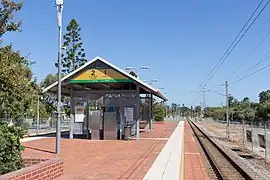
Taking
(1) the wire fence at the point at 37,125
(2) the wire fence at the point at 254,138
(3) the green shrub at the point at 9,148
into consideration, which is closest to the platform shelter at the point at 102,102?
(1) the wire fence at the point at 37,125

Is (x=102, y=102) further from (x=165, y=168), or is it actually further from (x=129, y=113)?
(x=165, y=168)

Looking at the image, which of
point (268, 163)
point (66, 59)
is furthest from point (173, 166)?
point (66, 59)

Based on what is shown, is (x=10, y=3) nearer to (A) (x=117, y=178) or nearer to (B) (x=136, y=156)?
(B) (x=136, y=156)

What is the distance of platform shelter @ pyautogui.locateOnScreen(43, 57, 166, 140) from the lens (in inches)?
977

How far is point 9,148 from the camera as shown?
8.68 meters

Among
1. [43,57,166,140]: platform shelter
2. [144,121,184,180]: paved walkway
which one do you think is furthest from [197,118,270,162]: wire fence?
[43,57,166,140]: platform shelter

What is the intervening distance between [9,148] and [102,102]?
17976 millimetres

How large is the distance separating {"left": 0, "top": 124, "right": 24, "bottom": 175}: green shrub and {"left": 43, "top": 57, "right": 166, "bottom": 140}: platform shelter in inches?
607

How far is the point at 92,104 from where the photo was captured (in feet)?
88.3

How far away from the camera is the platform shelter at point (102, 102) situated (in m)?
24.8

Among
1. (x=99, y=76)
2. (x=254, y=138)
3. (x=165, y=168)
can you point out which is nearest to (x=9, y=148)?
(x=165, y=168)

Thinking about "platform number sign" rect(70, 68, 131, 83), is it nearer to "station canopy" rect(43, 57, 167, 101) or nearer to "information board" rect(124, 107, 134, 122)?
"station canopy" rect(43, 57, 167, 101)

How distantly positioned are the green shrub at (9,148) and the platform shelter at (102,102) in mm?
15414

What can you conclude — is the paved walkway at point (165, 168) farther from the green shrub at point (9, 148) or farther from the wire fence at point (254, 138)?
the wire fence at point (254, 138)
